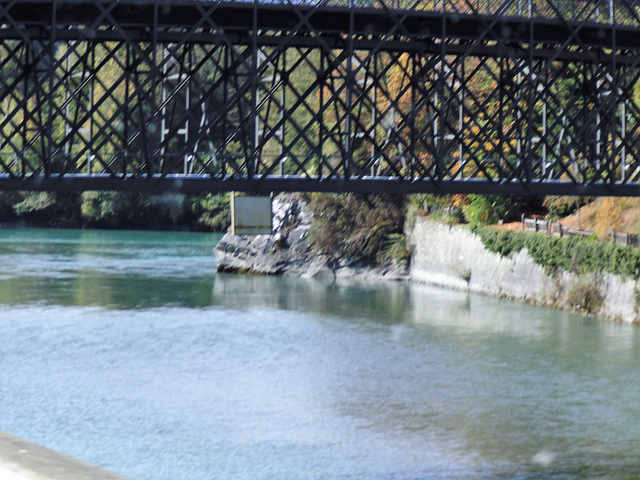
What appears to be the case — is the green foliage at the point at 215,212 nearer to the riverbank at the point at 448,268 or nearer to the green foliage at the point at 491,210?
the riverbank at the point at 448,268

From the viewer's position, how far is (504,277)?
45.2m

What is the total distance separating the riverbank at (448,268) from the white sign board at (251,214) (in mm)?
12378

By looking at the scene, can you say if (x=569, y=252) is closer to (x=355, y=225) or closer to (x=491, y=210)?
(x=491, y=210)

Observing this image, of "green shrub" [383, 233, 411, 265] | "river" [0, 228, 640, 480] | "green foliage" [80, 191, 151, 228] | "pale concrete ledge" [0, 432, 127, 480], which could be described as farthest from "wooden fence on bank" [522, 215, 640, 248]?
"green foliage" [80, 191, 151, 228]

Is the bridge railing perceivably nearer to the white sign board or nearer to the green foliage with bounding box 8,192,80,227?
the white sign board

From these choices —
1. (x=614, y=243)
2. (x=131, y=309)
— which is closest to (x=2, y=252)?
(x=131, y=309)

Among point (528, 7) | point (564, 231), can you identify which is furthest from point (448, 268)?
point (528, 7)

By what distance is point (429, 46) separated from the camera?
83.8 ft

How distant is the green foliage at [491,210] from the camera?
163 feet

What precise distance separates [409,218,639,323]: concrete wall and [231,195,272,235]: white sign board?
12.4 m

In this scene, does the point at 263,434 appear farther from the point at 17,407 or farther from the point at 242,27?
the point at 242,27

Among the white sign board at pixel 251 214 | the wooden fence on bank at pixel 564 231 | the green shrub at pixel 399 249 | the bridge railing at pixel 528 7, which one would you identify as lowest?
the green shrub at pixel 399 249

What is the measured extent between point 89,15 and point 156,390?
9.63 metres

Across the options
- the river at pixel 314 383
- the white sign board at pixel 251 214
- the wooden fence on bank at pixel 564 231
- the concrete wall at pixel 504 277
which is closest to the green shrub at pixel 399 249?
the concrete wall at pixel 504 277
